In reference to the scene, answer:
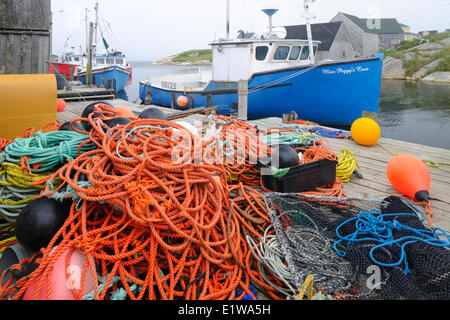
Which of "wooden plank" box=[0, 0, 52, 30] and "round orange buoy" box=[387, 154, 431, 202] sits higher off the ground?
"wooden plank" box=[0, 0, 52, 30]

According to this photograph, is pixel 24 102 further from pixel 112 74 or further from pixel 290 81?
pixel 112 74

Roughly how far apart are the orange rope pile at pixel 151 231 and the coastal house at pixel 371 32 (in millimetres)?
46690

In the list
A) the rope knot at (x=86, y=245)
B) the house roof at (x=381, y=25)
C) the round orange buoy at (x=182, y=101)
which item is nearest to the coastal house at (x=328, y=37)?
the house roof at (x=381, y=25)

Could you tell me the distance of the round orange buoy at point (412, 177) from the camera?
264 centimetres

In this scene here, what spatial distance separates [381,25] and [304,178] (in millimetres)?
58001

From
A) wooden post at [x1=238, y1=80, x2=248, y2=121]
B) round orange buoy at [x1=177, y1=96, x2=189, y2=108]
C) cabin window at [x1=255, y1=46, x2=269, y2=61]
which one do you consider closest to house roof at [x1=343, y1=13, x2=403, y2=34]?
cabin window at [x1=255, y1=46, x2=269, y2=61]

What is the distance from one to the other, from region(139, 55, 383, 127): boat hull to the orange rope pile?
7.86m

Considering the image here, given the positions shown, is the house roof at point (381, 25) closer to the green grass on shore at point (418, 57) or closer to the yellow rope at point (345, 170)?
the green grass on shore at point (418, 57)

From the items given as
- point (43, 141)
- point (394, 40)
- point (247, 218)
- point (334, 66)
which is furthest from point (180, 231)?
point (394, 40)

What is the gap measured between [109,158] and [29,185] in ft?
1.99

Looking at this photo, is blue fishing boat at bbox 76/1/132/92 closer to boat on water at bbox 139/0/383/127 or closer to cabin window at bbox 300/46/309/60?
boat on water at bbox 139/0/383/127

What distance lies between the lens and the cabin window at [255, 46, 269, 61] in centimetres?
1060

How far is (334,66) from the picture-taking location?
8672 mm
